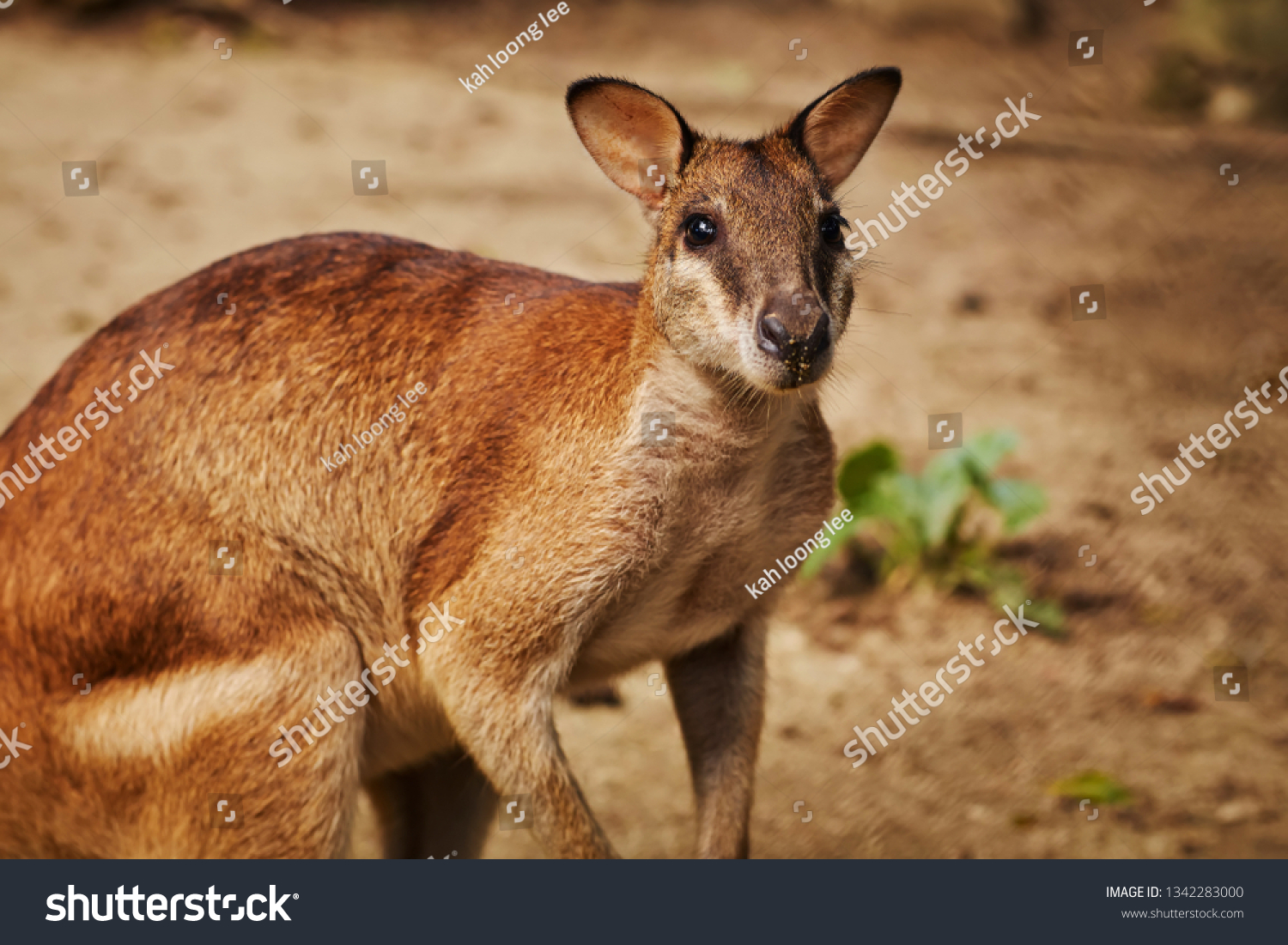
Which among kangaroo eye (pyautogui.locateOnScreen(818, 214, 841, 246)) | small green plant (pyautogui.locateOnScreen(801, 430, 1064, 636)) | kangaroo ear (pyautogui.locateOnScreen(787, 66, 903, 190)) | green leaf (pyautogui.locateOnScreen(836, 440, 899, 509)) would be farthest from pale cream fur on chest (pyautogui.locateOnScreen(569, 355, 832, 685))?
green leaf (pyautogui.locateOnScreen(836, 440, 899, 509))

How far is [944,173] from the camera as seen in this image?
11.6 m

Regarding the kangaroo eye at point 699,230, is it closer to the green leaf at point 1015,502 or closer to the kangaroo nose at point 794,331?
the kangaroo nose at point 794,331

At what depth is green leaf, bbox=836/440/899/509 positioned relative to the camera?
24.1 feet

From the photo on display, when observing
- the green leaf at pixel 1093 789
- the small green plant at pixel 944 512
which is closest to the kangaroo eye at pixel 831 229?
the small green plant at pixel 944 512

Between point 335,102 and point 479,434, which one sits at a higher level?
point 479,434

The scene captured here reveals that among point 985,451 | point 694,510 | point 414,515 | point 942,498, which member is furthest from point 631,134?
point 985,451

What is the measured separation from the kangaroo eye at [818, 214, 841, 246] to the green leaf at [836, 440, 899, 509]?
296 cm

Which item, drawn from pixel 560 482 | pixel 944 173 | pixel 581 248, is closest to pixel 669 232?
pixel 560 482

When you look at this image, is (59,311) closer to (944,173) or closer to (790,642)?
(790,642)

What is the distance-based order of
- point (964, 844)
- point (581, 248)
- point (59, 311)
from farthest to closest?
1. point (581, 248)
2. point (59, 311)
3. point (964, 844)

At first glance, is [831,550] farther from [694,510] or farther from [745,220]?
[745,220]

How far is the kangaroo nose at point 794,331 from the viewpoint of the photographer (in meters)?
4.00

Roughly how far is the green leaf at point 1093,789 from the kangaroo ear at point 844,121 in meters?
3.04

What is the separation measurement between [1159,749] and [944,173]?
6.58 m
